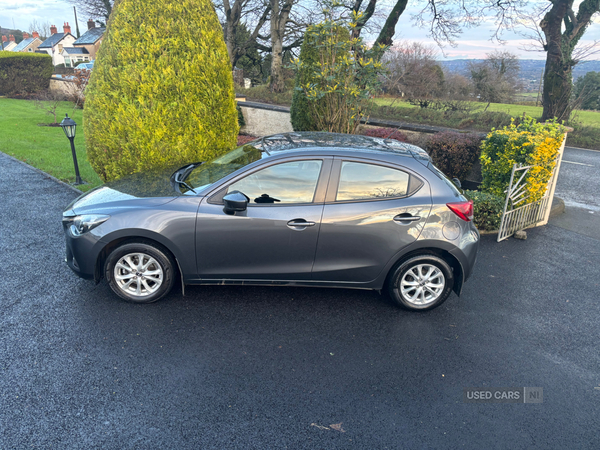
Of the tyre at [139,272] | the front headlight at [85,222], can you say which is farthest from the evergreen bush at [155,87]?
the tyre at [139,272]

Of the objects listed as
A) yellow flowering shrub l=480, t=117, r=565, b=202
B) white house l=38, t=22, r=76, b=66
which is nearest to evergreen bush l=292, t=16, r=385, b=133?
yellow flowering shrub l=480, t=117, r=565, b=202

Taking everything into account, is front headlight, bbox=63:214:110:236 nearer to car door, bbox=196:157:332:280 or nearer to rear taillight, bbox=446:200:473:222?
car door, bbox=196:157:332:280

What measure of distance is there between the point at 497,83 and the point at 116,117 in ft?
76.3

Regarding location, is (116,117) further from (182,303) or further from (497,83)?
(497,83)

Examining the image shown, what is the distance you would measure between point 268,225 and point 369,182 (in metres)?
1.09

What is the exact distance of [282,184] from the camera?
414cm

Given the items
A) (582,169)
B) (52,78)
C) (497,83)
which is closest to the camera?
(582,169)

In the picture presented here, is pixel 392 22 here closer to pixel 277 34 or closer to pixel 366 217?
pixel 277 34

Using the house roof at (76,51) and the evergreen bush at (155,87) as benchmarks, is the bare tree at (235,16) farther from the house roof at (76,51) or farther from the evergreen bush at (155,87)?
the house roof at (76,51)

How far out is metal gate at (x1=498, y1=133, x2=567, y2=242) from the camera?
21.7ft

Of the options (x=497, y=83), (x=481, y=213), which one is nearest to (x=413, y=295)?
(x=481, y=213)

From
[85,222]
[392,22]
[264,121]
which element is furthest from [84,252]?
[392,22]

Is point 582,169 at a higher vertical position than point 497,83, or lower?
lower

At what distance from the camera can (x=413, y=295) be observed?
4.43 meters
